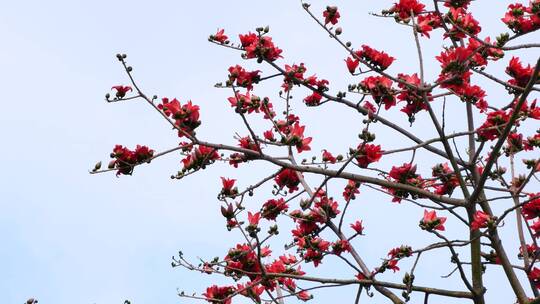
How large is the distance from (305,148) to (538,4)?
203 cm

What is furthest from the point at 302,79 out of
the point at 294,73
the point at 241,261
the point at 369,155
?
the point at 241,261

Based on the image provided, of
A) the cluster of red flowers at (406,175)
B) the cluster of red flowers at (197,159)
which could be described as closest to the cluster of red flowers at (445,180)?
the cluster of red flowers at (406,175)

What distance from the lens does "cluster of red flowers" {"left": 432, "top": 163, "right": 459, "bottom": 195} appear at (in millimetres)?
4859

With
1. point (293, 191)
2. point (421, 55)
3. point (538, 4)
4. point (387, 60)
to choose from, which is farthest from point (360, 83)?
point (538, 4)

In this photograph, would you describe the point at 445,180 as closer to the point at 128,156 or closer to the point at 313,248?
the point at 313,248

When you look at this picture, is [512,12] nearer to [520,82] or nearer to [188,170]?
[520,82]

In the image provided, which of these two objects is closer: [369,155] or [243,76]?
[369,155]

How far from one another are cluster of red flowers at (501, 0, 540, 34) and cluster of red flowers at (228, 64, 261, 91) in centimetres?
189

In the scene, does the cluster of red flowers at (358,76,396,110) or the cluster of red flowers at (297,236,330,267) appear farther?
the cluster of red flowers at (297,236,330,267)

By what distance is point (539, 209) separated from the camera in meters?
4.51

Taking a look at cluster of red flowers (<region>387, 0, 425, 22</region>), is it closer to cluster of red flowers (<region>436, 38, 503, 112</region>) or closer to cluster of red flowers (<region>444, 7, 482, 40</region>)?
cluster of red flowers (<region>444, 7, 482, 40</region>)

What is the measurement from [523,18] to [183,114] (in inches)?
104

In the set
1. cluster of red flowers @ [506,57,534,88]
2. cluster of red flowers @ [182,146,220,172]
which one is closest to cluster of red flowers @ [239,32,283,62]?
cluster of red flowers @ [182,146,220,172]

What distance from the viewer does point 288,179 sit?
16.0 feet
